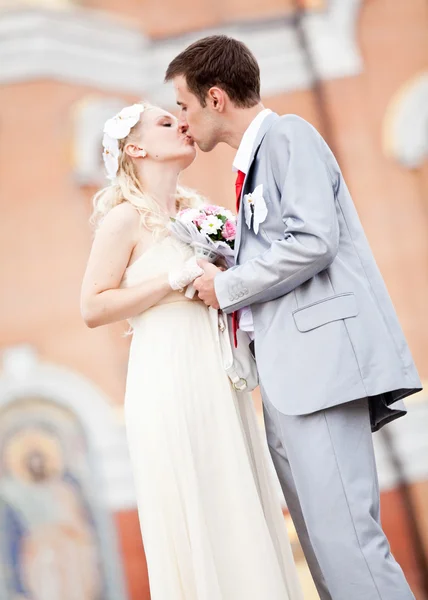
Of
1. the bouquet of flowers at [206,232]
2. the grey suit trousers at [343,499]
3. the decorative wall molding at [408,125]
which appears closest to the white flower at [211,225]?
the bouquet of flowers at [206,232]

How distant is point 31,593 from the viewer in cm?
529

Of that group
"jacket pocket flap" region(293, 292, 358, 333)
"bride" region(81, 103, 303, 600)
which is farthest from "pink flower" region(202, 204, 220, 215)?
"jacket pocket flap" region(293, 292, 358, 333)

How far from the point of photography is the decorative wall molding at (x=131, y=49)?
590cm

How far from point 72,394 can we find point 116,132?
2.93 metres

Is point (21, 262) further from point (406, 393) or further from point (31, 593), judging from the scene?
point (406, 393)

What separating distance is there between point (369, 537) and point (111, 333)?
3.61m

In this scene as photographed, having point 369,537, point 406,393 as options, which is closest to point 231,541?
Result: point 369,537

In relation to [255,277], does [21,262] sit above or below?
above

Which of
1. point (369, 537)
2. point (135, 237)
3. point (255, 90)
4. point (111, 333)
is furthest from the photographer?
point (111, 333)

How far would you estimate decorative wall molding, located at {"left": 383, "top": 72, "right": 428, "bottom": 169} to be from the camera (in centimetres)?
596

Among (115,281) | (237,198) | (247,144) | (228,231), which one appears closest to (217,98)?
(247,144)

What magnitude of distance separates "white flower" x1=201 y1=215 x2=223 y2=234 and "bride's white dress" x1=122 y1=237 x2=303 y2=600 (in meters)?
0.17

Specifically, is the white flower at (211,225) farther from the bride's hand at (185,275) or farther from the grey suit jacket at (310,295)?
the grey suit jacket at (310,295)

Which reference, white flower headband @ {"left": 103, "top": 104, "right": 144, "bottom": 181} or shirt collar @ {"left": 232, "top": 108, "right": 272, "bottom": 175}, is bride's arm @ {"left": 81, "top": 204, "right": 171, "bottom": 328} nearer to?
white flower headband @ {"left": 103, "top": 104, "right": 144, "bottom": 181}
